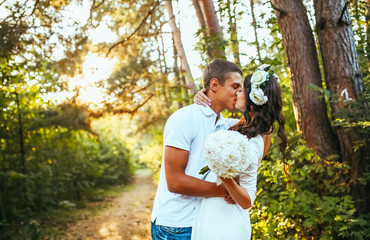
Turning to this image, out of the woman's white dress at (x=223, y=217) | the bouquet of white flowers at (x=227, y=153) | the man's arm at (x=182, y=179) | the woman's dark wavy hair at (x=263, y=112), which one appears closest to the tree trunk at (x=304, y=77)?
the woman's dark wavy hair at (x=263, y=112)

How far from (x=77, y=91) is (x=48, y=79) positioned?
119 centimetres

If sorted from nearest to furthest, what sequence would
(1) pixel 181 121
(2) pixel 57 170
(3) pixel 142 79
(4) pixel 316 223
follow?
(1) pixel 181 121
(4) pixel 316 223
(2) pixel 57 170
(3) pixel 142 79

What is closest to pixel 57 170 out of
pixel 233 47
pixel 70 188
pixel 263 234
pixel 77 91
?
pixel 70 188

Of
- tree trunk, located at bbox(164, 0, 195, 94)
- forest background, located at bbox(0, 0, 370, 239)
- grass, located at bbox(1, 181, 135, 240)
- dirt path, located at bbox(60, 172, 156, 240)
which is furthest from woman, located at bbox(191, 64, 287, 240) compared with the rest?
tree trunk, located at bbox(164, 0, 195, 94)

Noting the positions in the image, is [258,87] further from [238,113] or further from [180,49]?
[180,49]

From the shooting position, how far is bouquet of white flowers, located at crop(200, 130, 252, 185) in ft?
5.91

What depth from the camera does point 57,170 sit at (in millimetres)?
11469

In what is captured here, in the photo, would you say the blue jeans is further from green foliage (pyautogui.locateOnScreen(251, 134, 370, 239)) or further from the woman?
green foliage (pyautogui.locateOnScreen(251, 134, 370, 239))

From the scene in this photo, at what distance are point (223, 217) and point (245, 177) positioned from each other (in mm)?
295

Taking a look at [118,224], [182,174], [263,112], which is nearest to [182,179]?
[182,174]

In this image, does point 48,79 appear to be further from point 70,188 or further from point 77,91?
point 70,188

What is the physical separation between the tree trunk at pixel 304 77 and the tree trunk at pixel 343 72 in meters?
0.20

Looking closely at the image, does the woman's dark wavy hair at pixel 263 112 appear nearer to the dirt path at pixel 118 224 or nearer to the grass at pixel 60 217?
the dirt path at pixel 118 224

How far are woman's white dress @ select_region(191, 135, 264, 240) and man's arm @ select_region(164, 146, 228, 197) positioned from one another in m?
0.08
